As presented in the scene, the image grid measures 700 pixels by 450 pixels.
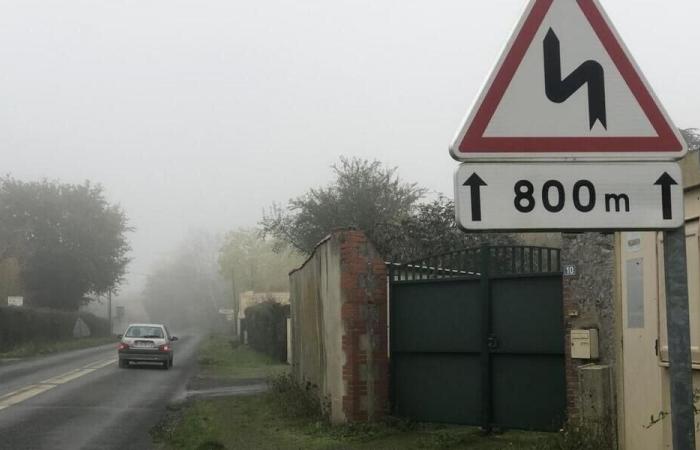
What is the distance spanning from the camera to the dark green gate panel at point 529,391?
31.1ft

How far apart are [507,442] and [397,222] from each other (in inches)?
601

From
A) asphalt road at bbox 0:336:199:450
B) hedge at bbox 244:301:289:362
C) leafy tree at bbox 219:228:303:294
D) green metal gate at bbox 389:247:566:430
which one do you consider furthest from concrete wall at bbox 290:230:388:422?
leafy tree at bbox 219:228:303:294

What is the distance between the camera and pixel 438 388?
10.8 metres

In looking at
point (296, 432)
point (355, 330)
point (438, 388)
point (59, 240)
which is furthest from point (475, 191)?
point (59, 240)

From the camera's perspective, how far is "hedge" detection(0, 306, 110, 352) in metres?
39.8

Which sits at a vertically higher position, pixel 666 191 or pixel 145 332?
pixel 666 191

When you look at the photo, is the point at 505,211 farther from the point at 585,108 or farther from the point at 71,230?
the point at 71,230

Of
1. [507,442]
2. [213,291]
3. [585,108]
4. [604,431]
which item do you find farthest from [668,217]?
[213,291]

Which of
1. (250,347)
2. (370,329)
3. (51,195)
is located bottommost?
(250,347)

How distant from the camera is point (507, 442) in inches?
372

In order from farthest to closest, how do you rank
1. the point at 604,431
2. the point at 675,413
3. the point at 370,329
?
the point at 370,329 < the point at 604,431 < the point at 675,413

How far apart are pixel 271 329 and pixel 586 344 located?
25391 millimetres

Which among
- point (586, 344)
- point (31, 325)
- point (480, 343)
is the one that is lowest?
point (31, 325)

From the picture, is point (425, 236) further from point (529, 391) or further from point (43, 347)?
point (43, 347)
